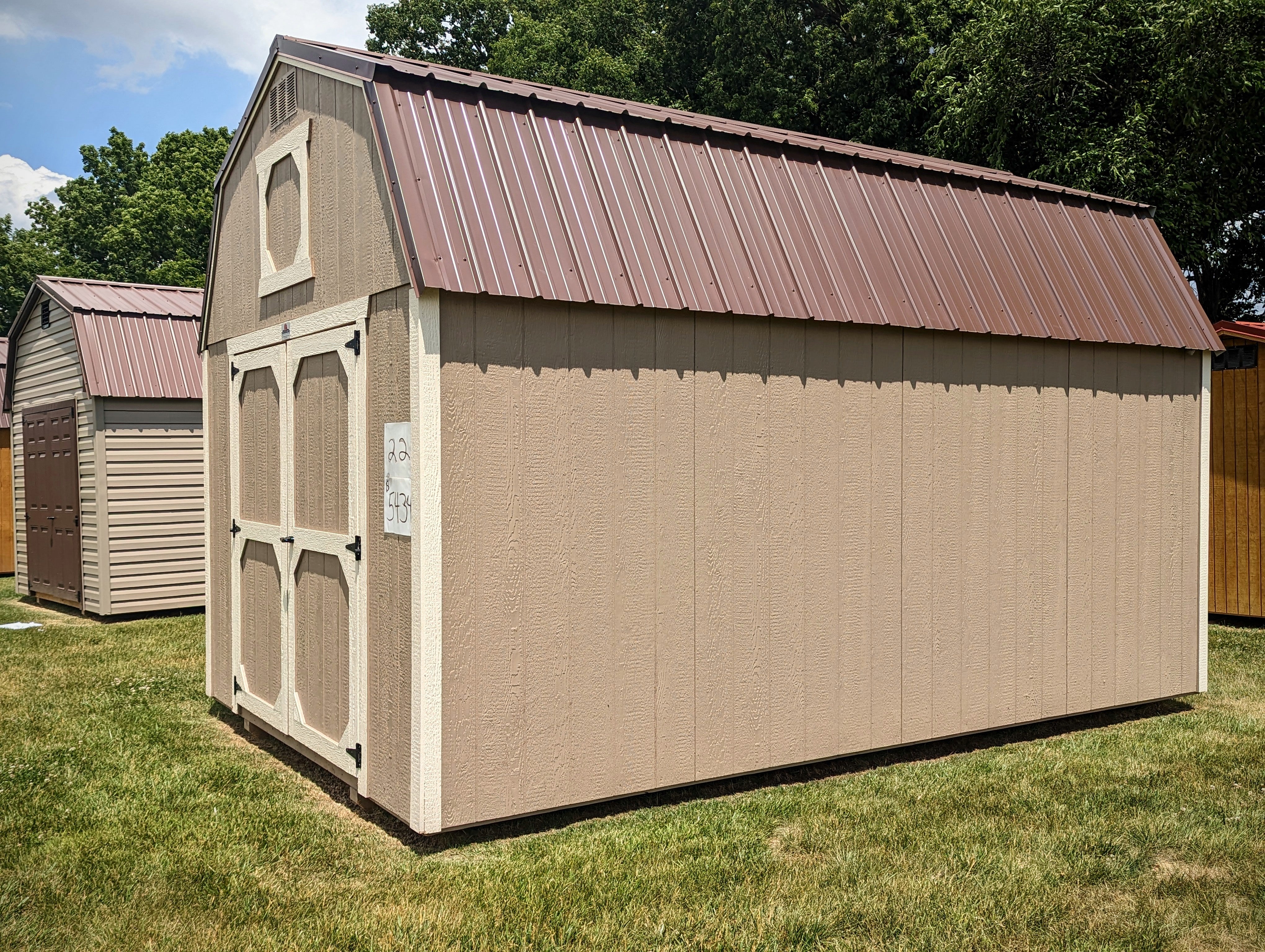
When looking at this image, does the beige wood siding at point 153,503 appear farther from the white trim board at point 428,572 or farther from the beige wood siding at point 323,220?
the white trim board at point 428,572

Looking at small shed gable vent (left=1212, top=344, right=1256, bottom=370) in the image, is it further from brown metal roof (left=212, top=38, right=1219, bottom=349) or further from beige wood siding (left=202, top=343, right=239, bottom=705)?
beige wood siding (left=202, top=343, right=239, bottom=705)

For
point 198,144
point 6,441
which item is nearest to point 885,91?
point 6,441

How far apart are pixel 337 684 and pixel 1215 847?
4.30 m

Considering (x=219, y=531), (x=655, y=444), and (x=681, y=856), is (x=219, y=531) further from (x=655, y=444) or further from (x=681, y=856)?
(x=681, y=856)

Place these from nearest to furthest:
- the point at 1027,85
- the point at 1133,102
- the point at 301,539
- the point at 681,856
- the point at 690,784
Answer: the point at 681,856
the point at 690,784
the point at 301,539
the point at 1133,102
the point at 1027,85

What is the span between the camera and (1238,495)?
1094 centimetres

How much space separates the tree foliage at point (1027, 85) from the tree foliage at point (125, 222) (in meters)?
16.6

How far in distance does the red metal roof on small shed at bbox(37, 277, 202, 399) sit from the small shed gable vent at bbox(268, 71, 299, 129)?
5.58m

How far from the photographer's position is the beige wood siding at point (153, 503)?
1170 cm

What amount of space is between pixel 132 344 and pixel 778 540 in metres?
9.24

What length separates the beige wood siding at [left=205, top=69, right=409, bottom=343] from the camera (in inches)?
203

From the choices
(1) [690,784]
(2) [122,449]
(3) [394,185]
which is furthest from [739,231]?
(2) [122,449]

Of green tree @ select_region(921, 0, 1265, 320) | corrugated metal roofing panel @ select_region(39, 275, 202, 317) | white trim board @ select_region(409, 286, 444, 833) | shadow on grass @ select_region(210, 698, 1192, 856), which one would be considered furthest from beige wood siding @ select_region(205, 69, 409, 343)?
green tree @ select_region(921, 0, 1265, 320)

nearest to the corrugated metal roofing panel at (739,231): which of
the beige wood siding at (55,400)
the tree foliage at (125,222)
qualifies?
the beige wood siding at (55,400)
